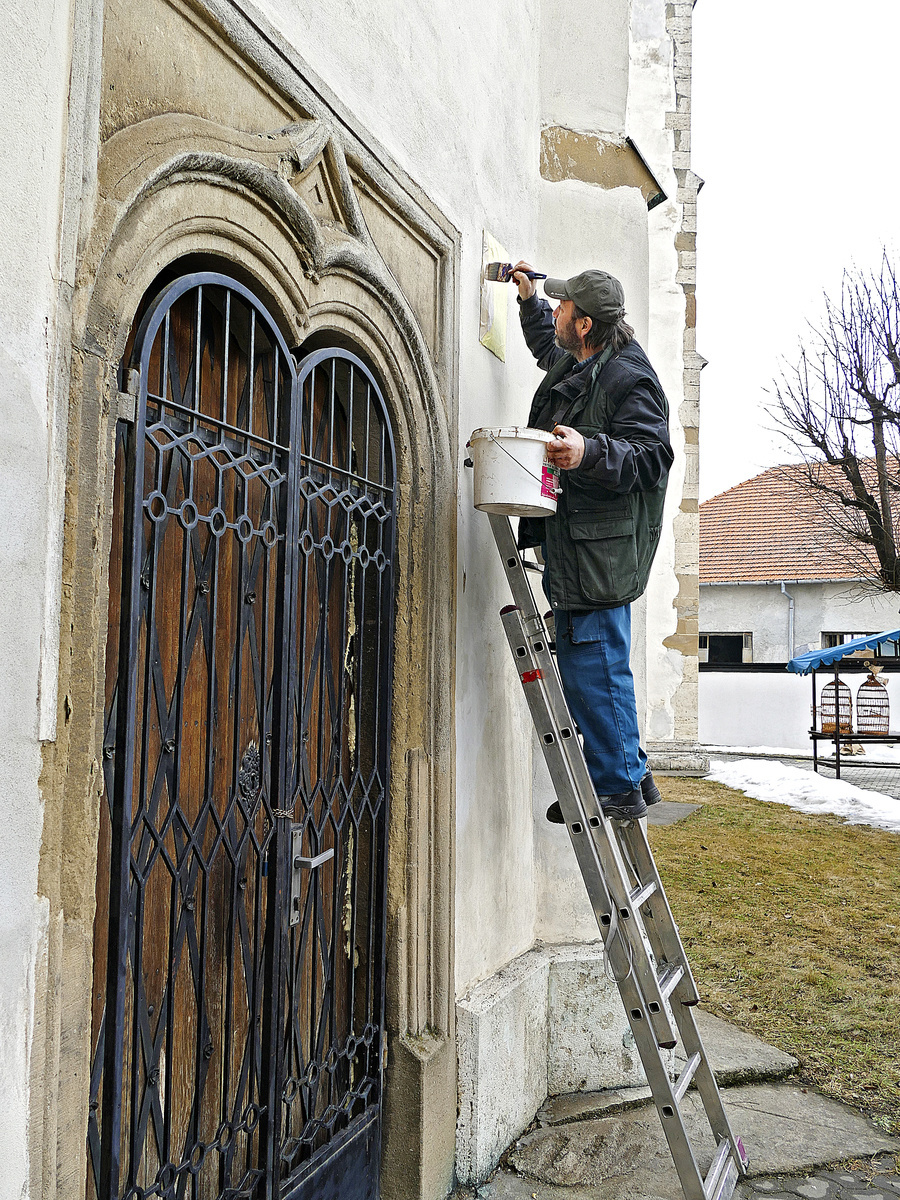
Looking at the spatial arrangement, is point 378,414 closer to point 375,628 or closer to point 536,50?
point 375,628

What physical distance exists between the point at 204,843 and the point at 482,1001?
1.39 metres

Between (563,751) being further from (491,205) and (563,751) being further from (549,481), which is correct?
(491,205)

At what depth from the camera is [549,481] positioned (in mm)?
2826

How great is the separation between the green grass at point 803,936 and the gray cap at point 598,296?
116 inches

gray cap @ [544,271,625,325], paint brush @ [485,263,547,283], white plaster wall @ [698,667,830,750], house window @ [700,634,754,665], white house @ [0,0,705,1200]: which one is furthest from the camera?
house window @ [700,634,754,665]

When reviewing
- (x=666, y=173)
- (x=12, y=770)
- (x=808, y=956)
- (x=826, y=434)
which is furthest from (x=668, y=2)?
(x=12, y=770)

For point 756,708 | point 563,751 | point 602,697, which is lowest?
point 756,708

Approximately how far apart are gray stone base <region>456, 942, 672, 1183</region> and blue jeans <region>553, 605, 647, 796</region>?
84cm

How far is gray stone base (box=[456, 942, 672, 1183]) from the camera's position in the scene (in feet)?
9.86

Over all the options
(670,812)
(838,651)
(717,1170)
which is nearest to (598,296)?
(717,1170)

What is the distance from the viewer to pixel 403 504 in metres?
2.98

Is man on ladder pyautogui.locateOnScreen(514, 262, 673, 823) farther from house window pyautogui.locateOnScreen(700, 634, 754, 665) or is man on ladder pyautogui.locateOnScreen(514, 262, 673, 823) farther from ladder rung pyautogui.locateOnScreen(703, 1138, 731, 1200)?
house window pyautogui.locateOnScreen(700, 634, 754, 665)

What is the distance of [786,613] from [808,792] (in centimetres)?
1010

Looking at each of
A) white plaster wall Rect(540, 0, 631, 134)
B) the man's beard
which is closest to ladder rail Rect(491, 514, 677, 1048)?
the man's beard
